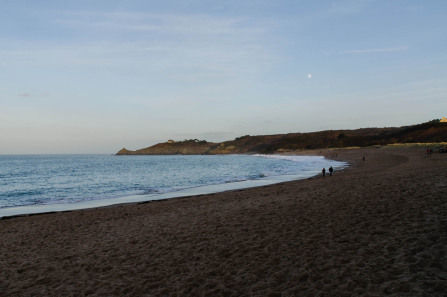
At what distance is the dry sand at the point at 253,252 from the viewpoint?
6277mm

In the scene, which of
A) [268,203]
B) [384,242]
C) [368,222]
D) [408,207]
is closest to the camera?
[384,242]

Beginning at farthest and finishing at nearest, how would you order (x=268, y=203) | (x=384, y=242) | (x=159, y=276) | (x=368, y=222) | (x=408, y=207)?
(x=268, y=203)
(x=408, y=207)
(x=368, y=222)
(x=384, y=242)
(x=159, y=276)

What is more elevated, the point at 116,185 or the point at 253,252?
the point at 253,252

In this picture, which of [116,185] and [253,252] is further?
[116,185]

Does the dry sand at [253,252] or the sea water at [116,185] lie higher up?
the dry sand at [253,252]

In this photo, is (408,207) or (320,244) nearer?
(320,244)

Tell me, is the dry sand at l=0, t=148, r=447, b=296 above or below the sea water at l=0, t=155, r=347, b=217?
above

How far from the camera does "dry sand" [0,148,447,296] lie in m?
6.28

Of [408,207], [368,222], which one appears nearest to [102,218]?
[368,222]

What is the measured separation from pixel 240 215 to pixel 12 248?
9217 millimetres

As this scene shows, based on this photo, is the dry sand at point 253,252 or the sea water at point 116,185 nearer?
the dry sand at point 253,252

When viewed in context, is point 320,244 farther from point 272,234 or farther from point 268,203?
point 268,203

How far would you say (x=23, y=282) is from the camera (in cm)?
778

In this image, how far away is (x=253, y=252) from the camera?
8.38m
